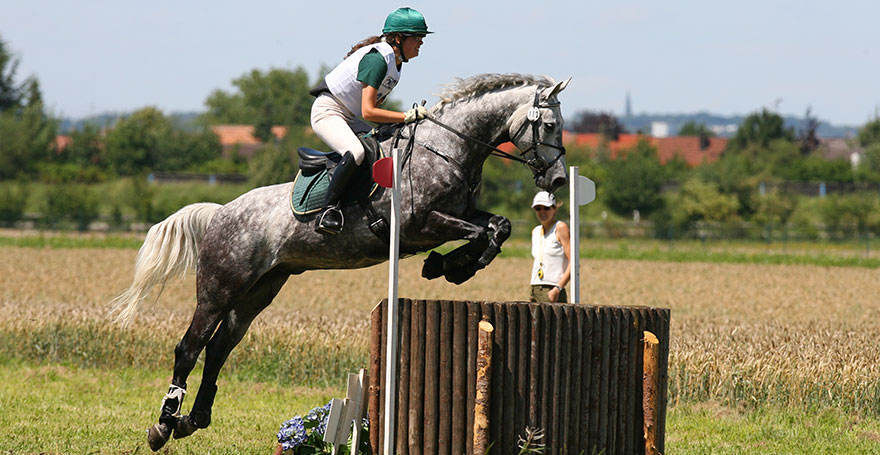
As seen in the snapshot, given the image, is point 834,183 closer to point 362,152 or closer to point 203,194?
point 203,194

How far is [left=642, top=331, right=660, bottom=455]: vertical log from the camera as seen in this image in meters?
6.79

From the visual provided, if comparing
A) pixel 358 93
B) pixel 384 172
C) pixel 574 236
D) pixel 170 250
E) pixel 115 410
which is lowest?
pixel 115 410

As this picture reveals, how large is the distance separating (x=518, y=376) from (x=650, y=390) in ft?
3.10

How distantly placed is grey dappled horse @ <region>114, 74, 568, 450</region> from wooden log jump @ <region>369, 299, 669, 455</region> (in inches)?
24.6

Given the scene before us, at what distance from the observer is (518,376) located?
651cm

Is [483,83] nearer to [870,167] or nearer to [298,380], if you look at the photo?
[298,380]

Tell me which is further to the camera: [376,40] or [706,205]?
[706,205]

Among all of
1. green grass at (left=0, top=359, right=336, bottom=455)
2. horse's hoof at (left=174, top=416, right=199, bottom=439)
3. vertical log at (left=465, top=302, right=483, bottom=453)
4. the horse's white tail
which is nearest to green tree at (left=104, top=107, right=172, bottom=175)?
A: green grass at (left=0, top=359, right=336, bottom=455)

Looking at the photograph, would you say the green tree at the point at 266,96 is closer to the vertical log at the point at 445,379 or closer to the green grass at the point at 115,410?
the green grass at the point at 115,410

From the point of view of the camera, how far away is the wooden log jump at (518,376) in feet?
21.3

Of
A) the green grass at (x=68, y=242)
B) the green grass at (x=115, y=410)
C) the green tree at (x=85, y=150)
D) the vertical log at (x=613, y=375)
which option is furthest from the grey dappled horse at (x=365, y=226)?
the green tree at (x=85, y=150)

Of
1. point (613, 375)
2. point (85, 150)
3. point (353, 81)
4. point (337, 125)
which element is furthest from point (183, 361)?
point (85, 150)

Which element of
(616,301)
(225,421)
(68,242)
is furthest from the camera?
(68,242)

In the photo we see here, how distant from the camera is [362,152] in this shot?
287 inches
